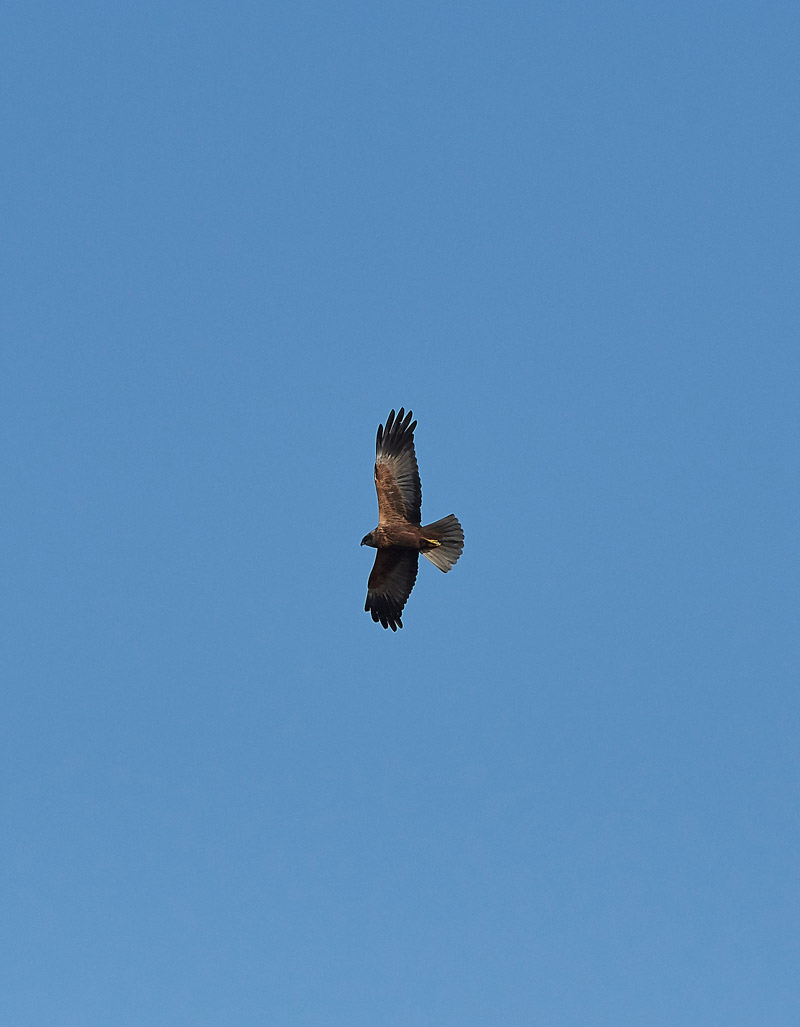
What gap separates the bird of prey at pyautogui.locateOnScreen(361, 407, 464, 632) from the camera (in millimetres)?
33562

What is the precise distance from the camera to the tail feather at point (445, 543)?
33.5 meters

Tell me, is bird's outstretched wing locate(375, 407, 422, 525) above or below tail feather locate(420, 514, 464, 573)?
above

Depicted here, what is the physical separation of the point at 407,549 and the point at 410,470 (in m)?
1.86

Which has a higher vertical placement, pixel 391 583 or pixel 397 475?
pixel 397 475

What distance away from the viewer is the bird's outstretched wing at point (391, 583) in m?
34.1

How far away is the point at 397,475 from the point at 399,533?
1.46 meters

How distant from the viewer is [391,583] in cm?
3453

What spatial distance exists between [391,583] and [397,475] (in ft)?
8.30

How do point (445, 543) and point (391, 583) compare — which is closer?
point (445, 543)

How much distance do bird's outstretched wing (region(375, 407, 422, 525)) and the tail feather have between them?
0.68 metres

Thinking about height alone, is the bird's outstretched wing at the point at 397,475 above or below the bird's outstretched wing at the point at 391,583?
above

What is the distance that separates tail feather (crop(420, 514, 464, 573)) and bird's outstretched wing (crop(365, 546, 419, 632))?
48 cm

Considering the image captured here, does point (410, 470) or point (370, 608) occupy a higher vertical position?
point (410, 470)

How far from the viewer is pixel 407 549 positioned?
111 ft
